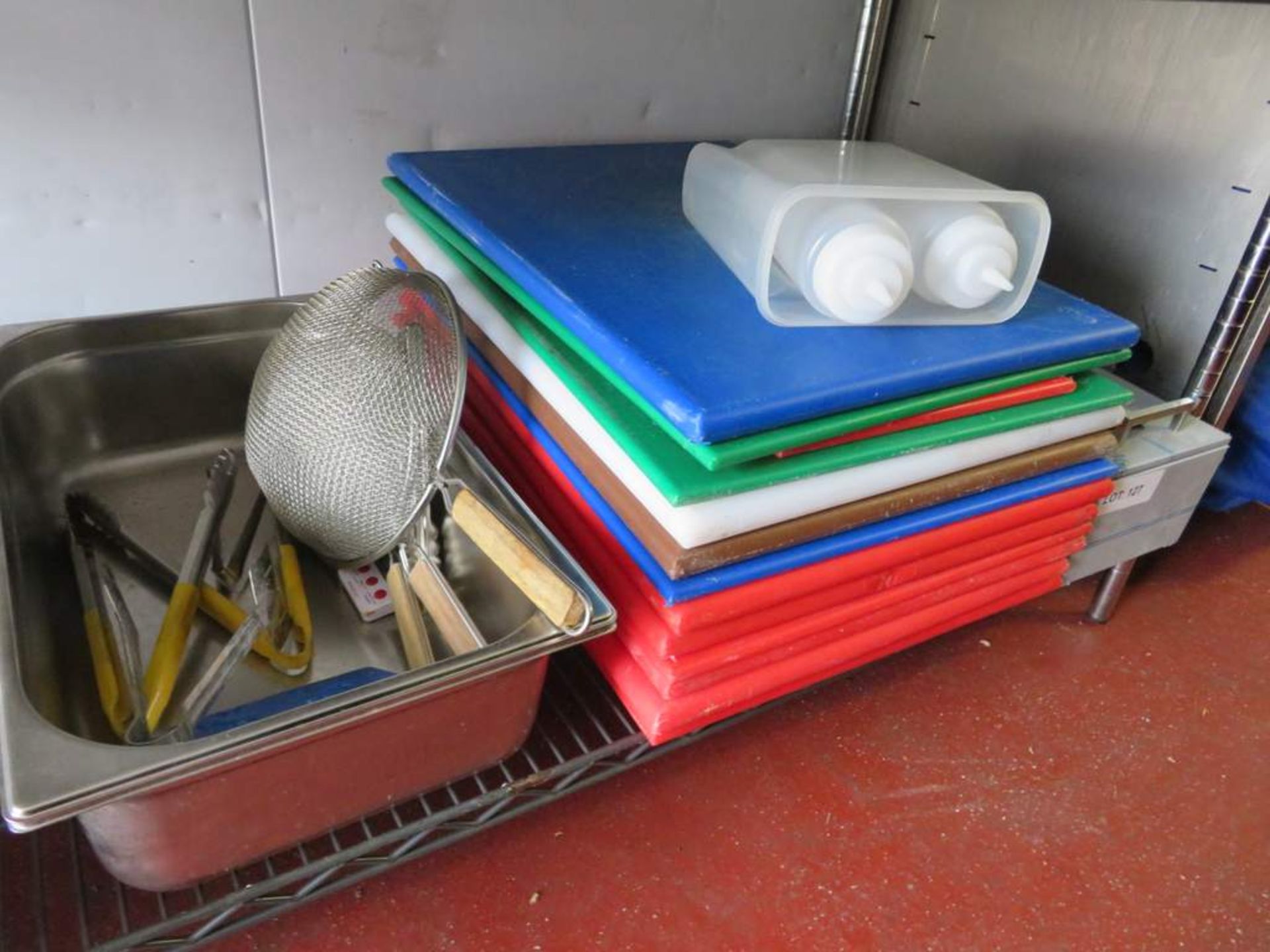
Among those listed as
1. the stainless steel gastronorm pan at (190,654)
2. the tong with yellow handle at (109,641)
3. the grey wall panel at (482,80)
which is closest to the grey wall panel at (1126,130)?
the grey wall panel at (482,80)

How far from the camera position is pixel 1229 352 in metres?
0.82

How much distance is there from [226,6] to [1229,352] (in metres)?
0.88

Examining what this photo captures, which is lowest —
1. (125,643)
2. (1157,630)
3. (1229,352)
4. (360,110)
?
(1157,630)

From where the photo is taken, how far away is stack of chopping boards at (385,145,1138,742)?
550 mm

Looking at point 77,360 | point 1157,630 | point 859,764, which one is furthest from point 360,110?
point 1157,630

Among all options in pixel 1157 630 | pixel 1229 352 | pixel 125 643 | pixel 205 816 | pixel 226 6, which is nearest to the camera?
pixel 205 816

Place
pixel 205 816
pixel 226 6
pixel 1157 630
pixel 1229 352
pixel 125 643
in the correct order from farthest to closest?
pixel 1157 630 < pixel 1229 352 < pixel 226 6 < pixel 125 643 < pixel 205 816

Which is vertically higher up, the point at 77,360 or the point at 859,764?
the point at 77,360

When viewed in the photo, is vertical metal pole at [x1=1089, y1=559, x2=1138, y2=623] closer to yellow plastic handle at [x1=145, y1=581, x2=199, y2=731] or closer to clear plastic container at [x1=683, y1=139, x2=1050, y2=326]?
clear plastic container at [x1=683, y1=139, x2=1050, y2=326]

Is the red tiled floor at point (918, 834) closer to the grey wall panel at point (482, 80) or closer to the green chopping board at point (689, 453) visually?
the green chopping board at point (689, 453)

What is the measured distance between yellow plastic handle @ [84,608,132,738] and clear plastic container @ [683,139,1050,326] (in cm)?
47

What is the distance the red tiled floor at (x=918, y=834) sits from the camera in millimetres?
625

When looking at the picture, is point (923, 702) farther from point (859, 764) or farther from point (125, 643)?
point (125, 643)

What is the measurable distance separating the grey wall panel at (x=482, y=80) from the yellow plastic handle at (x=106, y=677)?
1.21 feet
